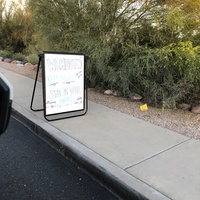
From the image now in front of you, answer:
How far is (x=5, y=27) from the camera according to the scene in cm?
1380

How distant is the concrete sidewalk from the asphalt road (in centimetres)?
15

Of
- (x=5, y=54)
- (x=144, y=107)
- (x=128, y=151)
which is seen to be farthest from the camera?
(x=5, y=54)

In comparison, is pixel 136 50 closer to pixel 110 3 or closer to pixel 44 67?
pixel 110 3

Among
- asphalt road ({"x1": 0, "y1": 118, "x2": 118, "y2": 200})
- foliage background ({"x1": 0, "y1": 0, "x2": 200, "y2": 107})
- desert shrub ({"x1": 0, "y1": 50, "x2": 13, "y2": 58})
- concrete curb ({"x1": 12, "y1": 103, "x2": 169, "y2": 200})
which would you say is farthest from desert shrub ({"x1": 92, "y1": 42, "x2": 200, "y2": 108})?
desert shrub ({"x1": 0, "y1": 50, "x2": 13, "y2": 58})

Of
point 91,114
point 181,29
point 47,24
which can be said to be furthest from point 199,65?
point 47,24

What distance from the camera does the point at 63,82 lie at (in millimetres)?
4562

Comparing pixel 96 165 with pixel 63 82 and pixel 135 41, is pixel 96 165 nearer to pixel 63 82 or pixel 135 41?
Result: pixel 63 82

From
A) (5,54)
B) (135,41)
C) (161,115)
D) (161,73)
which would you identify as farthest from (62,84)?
(5,54)

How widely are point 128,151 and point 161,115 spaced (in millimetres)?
1694

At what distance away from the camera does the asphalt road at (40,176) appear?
271 cm

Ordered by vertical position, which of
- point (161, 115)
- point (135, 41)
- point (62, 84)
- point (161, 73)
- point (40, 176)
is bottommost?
point (40, 176)

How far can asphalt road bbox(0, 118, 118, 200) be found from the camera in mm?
2705

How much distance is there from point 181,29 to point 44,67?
3002 mm

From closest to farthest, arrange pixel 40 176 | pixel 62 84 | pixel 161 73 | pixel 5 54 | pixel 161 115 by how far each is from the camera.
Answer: pixel 40 176 → pixel 62 84 → pixel 161 115 → pixel 161 73 → pixel 5 54
